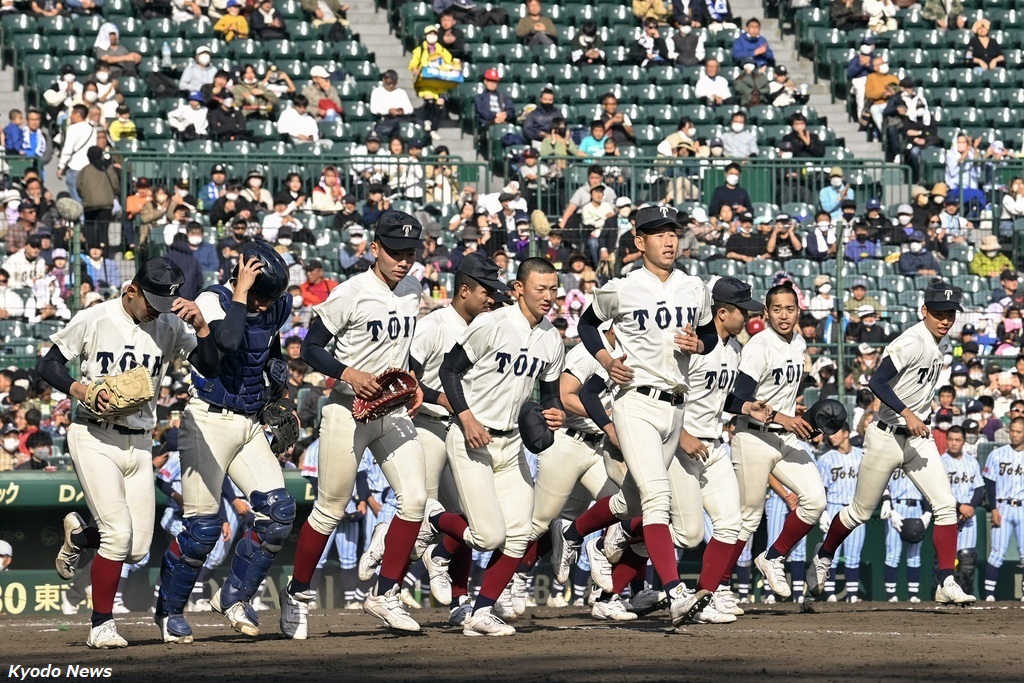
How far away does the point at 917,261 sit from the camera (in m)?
16.7

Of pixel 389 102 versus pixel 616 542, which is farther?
pixel 389 102

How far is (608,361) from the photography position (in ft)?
30.6

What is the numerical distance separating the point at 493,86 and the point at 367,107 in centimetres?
157

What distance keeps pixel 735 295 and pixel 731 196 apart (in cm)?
734

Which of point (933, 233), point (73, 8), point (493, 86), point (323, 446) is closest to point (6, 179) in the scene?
point (73, 8)

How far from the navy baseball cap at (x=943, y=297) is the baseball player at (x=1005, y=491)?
164 inches

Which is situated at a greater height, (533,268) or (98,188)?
(98,188)

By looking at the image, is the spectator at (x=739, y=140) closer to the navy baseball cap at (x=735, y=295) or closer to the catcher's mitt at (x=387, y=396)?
the navy baseball cap at (x=735, y=295)

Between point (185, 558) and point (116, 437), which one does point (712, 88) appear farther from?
point (116, 437)

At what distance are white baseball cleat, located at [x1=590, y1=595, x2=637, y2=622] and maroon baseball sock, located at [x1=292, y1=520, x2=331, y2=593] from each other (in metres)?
2.18

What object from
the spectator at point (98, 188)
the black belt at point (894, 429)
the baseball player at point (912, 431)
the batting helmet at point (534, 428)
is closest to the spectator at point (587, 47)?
the spectator at point (98, 188)

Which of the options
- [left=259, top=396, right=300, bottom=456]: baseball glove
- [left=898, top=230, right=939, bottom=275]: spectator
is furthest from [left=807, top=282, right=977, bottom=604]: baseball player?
[left=898, top=230, right=939, bottom=275]: spectator

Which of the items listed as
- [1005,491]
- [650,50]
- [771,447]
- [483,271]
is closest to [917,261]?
[1005,491]

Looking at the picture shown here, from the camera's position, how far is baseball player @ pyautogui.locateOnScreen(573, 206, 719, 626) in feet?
30.6
